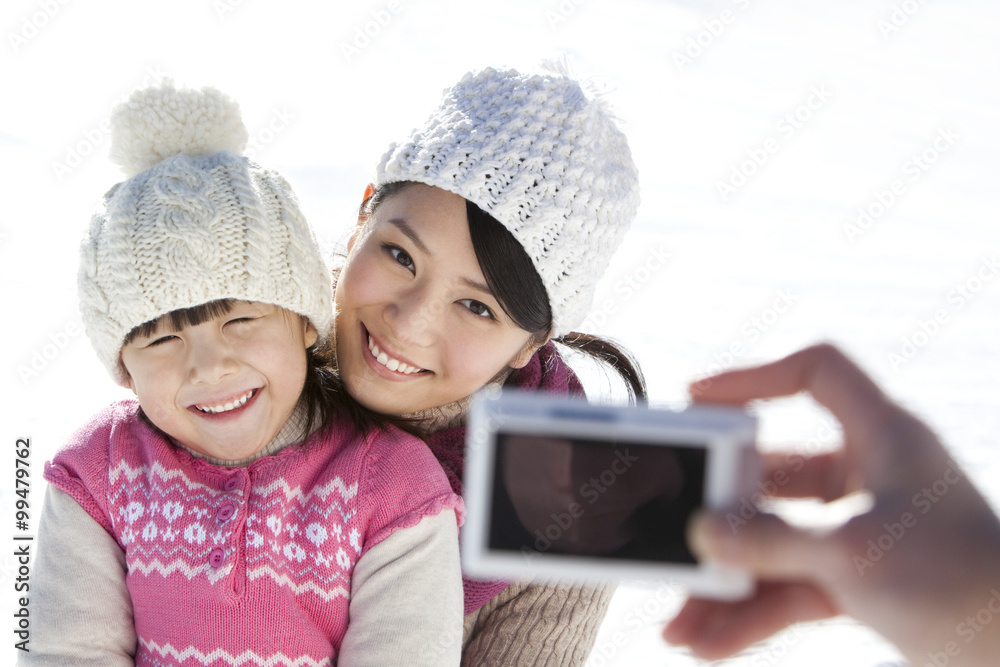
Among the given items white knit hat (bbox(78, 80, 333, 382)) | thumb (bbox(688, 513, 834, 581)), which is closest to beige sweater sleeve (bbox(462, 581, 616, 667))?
white knit hat (bbox(78, 80, 333, 382))

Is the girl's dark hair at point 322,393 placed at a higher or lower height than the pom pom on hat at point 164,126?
lower

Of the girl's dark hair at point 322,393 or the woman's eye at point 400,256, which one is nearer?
the girl's dark hair at point 322,393

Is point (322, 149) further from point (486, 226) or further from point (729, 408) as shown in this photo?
point (729, 408)

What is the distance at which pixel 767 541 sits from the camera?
61cm

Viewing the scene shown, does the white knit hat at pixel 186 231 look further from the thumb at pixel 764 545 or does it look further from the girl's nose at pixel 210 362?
the thumb at pixel 764 545

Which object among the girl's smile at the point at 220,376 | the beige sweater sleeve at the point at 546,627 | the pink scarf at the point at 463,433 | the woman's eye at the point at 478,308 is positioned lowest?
the beige sweater sleeve at the point at 546,627

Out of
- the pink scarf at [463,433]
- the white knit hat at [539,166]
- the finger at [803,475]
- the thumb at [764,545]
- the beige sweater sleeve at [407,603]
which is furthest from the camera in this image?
the pink scarf at [463,433]

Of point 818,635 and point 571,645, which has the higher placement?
point 571,645

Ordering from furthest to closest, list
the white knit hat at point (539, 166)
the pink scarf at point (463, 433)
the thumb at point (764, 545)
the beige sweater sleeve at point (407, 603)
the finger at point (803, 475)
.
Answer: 1. the pink scarf at point (463, 433)
2. the white knit hat at point (539, 166)
3. the beige sweater sleeve at point (407, 603)
4. the finger at point (803, 475)
5. the thumb at point (764, 545)

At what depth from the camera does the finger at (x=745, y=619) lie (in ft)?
2.25

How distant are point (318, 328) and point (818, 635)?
1426 mm

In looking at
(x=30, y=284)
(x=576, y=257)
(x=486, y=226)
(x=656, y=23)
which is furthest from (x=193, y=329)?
(x=656, y=23)

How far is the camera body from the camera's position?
659 millimetres

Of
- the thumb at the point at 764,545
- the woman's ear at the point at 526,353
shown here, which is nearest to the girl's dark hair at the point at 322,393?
the woman's ear at the point at 526,353
